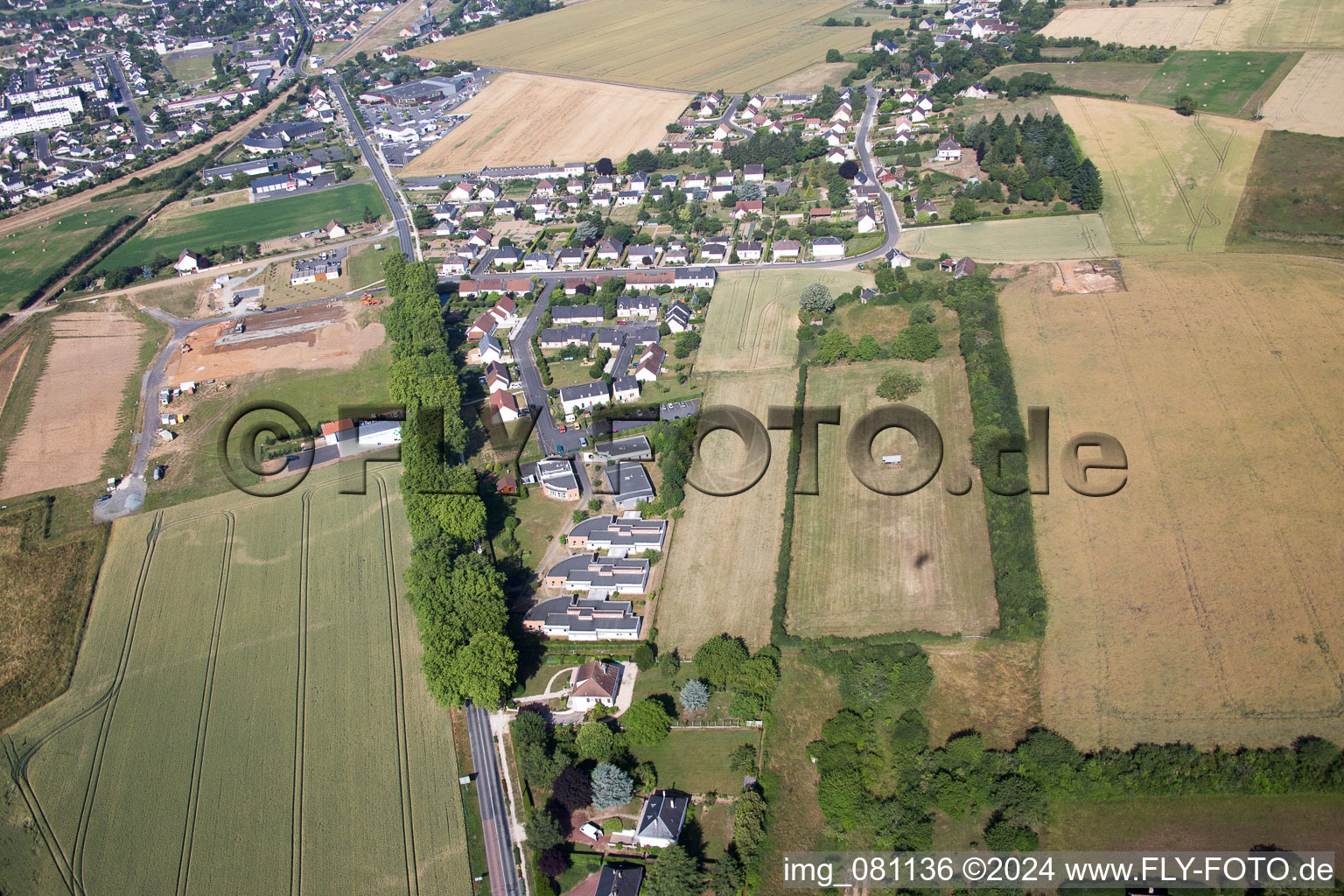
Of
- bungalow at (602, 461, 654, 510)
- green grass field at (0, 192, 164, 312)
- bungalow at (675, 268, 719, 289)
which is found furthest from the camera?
green grass field at (0, 192, 164, 312)

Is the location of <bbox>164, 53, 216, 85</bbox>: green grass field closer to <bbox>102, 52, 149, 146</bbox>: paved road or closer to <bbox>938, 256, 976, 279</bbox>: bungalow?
<bbox>102, 52, 149, 146</bbox>: paved road

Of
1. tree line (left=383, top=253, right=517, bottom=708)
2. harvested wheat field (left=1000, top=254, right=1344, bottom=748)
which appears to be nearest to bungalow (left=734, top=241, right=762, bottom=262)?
harvested wheat field (left=1000, top=254, right=1344, bottom=748)

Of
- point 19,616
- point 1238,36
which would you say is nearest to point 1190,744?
point 19,616

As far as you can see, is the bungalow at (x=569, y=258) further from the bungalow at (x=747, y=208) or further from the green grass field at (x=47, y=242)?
the green grass field at (x=47, y=242)

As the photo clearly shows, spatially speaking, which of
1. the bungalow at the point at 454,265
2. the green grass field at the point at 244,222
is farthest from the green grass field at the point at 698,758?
the green grass field at the point at 244,222

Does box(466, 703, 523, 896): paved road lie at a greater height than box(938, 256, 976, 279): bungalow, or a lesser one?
greater

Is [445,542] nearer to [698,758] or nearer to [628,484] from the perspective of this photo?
[628,484]
